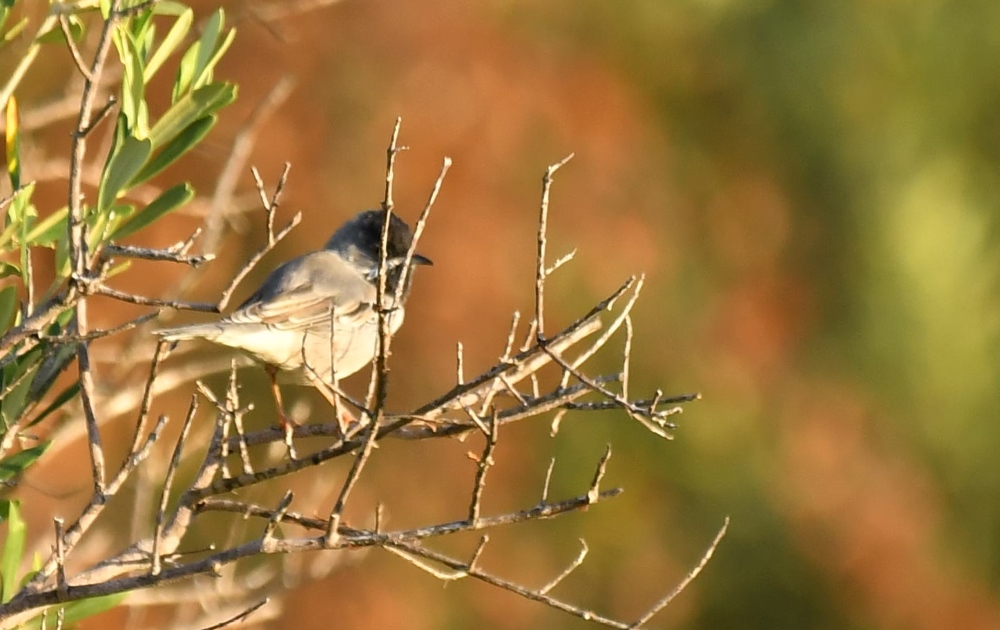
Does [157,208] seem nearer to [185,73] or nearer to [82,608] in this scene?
[185,73]

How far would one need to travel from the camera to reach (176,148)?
11.4ft

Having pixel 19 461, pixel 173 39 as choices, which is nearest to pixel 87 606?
pixel 19 461

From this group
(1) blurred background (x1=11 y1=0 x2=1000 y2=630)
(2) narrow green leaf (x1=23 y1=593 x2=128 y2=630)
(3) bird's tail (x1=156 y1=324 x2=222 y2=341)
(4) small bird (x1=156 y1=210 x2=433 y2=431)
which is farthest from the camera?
(1) blurred background (x1=11 y1=0 x2=1000 y2=630)

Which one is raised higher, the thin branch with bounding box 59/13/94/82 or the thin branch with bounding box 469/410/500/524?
the thin branch with bounding box 59/13/94/82

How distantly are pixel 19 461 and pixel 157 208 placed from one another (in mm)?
737

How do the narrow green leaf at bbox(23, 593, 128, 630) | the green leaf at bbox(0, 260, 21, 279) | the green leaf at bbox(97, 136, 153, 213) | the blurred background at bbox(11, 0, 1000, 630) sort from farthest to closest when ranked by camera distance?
the blurred background at bbox(11, 0, 1000, 630)
the narrow green leaf at bbox(23, 593, 128, 630)
the green leaf at bbox(0, 260, 21, 279)
the green leaf at bbox(97, 136, 153, 213)

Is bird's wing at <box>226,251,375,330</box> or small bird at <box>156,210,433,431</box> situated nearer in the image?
small bird at <box>156,210,433,431</box>

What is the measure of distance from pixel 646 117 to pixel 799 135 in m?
1.67

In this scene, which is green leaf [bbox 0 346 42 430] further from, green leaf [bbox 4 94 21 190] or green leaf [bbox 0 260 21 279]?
green leaf [bbox 4 94 21 190]

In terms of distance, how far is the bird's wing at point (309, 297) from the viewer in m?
5.46

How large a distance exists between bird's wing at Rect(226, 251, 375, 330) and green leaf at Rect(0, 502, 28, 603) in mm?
1827

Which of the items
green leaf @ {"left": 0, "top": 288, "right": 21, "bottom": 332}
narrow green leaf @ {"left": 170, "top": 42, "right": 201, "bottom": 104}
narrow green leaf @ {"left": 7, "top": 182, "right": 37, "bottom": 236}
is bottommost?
green leaf @ {"left": 0, "top": 288, "right": 21, "bottom": 332}

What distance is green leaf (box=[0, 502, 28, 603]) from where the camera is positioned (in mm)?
3387

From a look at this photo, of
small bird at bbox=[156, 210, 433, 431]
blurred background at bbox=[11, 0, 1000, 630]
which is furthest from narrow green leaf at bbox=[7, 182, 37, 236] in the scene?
blurred background at bbox=[11, 0, 1000, 630]
